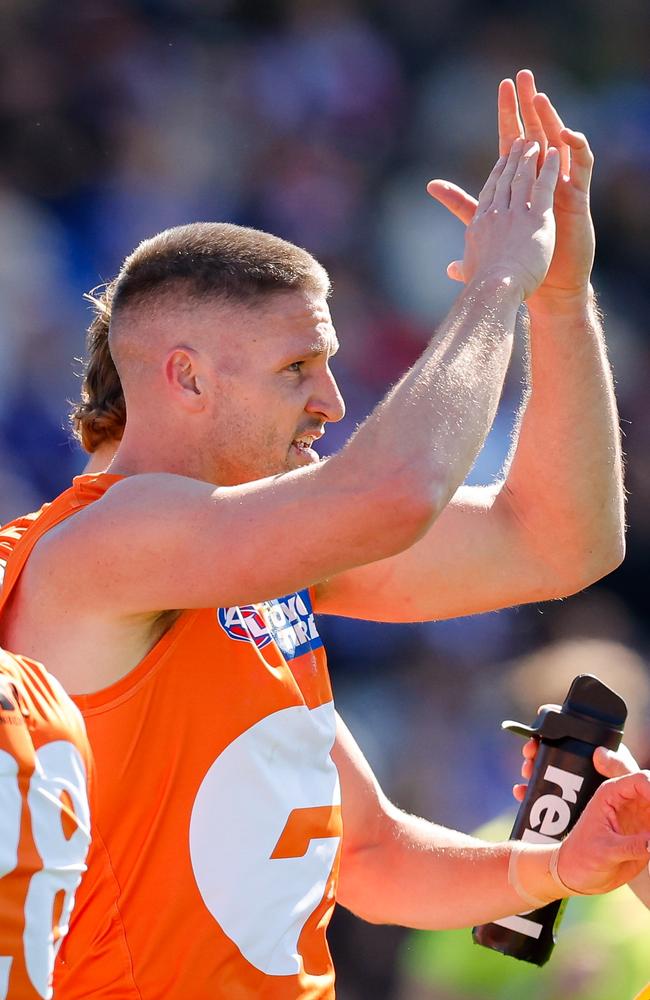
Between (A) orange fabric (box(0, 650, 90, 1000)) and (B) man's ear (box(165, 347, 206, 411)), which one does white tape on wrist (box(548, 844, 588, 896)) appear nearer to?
(B) man's ear (box(165, 347, 206, 411))

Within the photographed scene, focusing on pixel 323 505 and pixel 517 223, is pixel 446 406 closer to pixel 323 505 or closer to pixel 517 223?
pixel 323 505

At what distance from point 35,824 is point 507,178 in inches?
55.3

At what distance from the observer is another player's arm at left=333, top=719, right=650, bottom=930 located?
247 centimetres

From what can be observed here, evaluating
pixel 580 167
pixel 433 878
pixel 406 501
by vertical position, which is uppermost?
pixel 580 167

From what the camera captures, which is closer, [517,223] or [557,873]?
[517,223]

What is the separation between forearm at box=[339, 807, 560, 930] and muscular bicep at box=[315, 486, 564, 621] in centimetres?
46

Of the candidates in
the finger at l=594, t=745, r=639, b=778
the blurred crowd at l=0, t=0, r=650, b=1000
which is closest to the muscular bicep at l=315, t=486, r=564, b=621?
the finger at l=594, t=745, r=639, b=778

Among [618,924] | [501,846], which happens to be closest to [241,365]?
[501,846]

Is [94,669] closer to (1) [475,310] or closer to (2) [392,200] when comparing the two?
(1) [475,310]

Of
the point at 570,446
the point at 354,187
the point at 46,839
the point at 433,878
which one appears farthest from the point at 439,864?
the point at 354,187

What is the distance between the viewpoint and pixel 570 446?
104 inches

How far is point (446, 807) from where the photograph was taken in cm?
472

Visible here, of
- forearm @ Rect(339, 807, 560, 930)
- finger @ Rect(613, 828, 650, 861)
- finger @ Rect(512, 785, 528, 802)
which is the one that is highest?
finger @ Rect(613, 828, 650, 861)

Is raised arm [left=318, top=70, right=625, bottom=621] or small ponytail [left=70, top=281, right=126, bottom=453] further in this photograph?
small ponytail [left=70, top=281, right=126, bottom=453]
